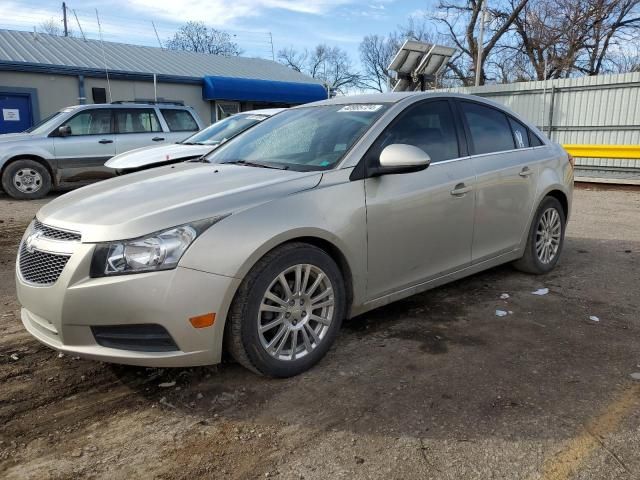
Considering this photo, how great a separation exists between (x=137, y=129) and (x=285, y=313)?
9.61 metres

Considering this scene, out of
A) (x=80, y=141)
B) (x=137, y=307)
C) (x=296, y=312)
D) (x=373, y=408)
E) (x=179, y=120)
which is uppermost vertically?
(x=179, y=120)

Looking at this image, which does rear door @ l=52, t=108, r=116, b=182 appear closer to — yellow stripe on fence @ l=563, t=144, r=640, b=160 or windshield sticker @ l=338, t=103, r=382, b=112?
windshield sticker @ l=338, t=103, r=382, b=112

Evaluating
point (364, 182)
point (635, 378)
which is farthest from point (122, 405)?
point (635, 378)

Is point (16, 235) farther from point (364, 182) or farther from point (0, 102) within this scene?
point (0, 102)

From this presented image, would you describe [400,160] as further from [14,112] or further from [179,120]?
[14,112]

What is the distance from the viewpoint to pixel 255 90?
2106 cm

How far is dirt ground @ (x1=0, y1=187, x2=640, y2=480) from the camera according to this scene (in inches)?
94.8

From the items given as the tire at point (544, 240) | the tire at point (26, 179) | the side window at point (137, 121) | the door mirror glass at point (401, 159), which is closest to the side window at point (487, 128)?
the tire at point (544, 240)

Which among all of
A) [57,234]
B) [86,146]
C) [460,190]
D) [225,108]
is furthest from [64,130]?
[225,108]

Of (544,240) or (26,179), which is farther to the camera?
(26,179)

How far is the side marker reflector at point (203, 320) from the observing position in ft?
9.02

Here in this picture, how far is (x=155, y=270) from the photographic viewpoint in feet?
8.80

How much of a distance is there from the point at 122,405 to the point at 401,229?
2.00 meters

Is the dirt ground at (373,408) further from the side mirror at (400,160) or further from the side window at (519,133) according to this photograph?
the side window at (519,133)
